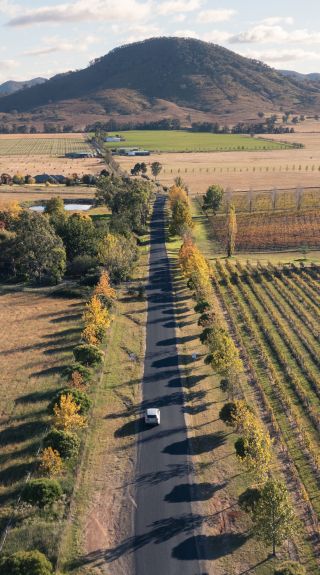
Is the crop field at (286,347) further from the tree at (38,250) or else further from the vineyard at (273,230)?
the tree at (38,250)

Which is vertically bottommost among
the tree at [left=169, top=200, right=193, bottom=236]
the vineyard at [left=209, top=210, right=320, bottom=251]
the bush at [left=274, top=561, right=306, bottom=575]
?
the bush at [left=274, top=561, right=306, bottom=575]

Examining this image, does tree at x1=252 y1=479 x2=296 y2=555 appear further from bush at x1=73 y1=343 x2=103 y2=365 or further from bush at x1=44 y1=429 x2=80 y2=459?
bush at x1=73 y1=343 x2=103 y2=365

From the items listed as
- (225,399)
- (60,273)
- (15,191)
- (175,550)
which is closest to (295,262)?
(60,273)

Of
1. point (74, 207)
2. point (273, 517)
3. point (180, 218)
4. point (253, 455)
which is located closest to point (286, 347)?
point (253, 455)

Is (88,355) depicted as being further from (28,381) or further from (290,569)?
(290,569)

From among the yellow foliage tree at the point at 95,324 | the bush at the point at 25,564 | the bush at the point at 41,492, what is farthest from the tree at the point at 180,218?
the bush at the point at 25,564

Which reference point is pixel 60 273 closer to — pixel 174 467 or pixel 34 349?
pixel 34 349

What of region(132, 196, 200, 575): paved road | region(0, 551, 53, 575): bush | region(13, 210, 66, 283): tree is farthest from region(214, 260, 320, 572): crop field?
region(13, 210, 66, 283): tree
